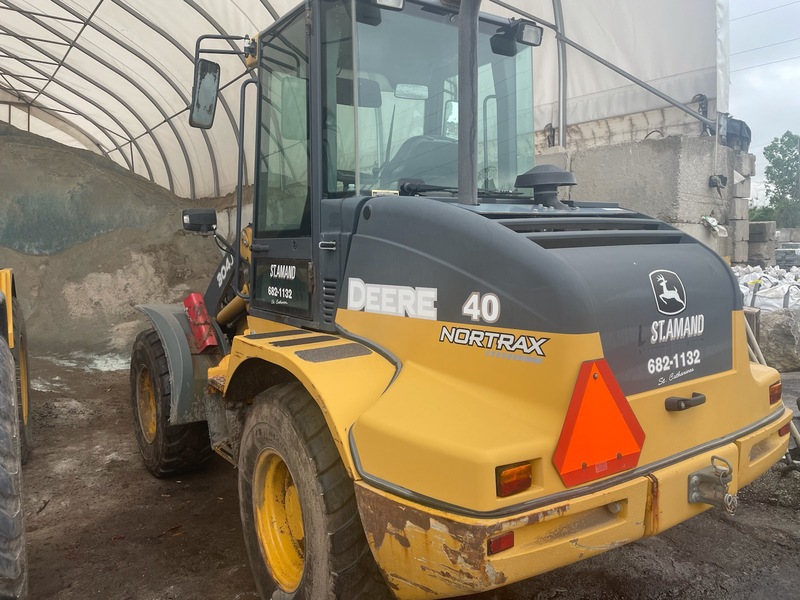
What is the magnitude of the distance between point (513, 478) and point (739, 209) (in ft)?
23.5

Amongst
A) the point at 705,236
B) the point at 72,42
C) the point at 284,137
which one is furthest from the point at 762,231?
the point at 72,42

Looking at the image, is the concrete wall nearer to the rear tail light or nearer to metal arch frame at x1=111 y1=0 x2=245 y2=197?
metal arch frame at x1=111 y1=0 x2=245 y2=197

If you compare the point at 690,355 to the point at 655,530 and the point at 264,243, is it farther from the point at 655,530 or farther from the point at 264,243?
the point at 264,243

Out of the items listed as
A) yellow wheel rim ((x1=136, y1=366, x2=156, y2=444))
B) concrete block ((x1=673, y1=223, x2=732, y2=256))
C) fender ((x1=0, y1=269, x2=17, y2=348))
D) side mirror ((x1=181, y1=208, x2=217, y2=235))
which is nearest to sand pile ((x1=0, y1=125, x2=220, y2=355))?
yellow wheel rim ((x1=136, y1=366, x2=156, y2=444))

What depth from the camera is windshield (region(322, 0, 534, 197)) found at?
2941 mm

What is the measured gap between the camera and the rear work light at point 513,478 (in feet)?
6.41

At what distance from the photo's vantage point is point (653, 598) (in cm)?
296

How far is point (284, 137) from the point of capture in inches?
135

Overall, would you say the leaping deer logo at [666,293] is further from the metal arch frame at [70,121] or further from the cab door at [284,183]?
the metal arch frame at [70,121]

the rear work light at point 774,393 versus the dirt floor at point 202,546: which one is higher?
the rear work light at point 774,393

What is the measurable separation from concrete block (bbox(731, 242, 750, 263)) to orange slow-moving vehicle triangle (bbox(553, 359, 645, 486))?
6597 mm

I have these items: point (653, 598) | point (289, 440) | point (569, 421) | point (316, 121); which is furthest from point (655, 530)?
point (316, 121)

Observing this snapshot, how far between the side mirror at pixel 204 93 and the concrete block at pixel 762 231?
24.8 feet

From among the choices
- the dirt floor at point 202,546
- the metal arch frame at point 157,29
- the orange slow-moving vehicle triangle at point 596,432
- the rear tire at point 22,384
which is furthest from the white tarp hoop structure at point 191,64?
the orange slow-moving vehicle triangle at point 596,432
